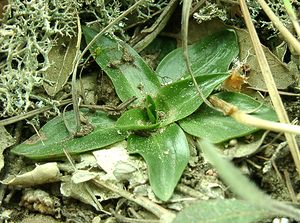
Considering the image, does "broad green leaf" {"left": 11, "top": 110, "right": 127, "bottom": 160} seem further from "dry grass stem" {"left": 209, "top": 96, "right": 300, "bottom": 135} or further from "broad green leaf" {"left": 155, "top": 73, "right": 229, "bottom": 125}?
"dry grass stem" {"left": 209, "top": 96, "right": 300, "bottom": 135}

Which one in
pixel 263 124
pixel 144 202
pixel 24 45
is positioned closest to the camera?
pixel 263 124

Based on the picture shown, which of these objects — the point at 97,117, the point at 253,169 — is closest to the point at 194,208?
the point at 253,169

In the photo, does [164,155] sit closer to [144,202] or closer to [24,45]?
[144,202]

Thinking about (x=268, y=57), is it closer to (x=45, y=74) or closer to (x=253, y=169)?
(x=253, y=169)

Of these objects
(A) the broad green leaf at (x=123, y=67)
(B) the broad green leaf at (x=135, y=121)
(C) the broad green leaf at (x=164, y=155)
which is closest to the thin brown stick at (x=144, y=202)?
(C) the broad green leaf at (x=164, y=155)

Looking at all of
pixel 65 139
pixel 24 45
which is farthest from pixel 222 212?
pixel 24 45

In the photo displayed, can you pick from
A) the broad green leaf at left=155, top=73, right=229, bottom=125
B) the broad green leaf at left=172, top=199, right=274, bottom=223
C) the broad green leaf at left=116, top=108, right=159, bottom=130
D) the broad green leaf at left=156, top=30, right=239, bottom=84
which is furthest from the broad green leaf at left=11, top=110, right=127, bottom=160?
the broad green leaf at left=172, top=199, right=274, bottom=223
